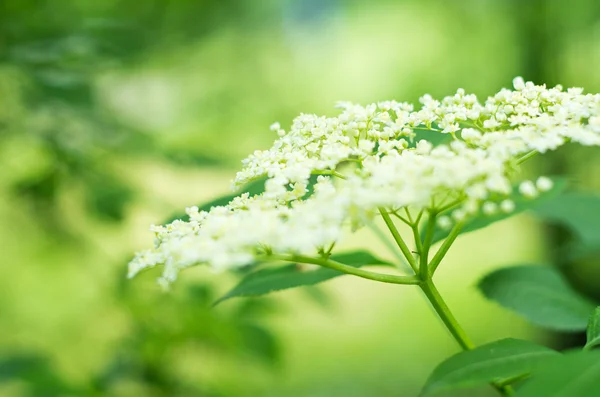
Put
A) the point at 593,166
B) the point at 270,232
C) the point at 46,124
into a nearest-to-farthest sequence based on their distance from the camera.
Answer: the point at 270,232 → the point at 46,124 → the point at 593,166

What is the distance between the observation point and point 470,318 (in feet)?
28.9

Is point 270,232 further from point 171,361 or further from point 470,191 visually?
point 171,361

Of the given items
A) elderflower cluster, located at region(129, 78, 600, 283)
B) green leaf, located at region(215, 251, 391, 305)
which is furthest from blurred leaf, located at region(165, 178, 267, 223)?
green leaf, located at region(215, 251, 391, 305)

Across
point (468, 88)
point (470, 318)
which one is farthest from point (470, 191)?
point (470, 318)

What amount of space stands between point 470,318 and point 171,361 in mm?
6657

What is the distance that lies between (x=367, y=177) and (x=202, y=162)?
181 cm

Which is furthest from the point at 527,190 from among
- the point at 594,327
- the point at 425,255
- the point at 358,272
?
the point at 594,327

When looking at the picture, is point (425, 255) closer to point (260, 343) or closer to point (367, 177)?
point (367, 177)

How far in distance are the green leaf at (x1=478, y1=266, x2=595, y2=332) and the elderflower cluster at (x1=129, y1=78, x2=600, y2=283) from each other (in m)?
0.61

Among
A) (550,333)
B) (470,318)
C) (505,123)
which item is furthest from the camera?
(470,318)

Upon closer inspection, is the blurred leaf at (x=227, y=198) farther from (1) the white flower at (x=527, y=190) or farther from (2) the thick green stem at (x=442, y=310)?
(1) the white flower at (x=527, y=190)

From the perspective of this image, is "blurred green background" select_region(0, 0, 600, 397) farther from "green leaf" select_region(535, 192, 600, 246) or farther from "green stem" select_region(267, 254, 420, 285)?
"green stem" select_region(267, 254, 420, 285)

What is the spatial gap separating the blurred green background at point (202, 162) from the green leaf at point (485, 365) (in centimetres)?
168

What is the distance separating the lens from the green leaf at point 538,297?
172 centimetres
